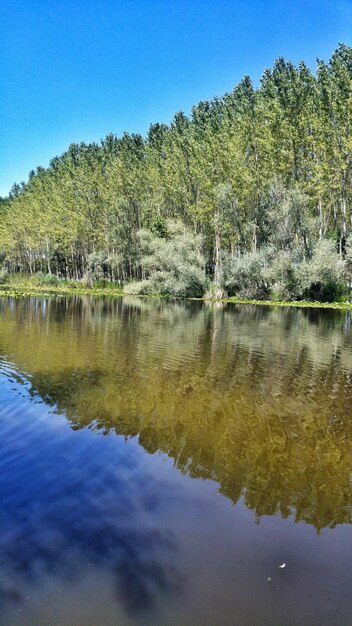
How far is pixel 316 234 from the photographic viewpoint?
55094 millimetres

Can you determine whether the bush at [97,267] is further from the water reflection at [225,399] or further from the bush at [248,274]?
the water reflection at [225,399]

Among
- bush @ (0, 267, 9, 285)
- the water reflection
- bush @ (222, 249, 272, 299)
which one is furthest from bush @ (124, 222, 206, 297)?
bush @ (0, 267, 9, 285)

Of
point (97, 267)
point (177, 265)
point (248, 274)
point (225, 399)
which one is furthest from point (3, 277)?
point (225, 399)

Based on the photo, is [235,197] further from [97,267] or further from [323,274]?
[97,267]

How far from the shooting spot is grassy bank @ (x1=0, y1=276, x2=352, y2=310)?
1796 inches

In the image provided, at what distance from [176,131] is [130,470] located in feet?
227

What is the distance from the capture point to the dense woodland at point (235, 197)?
47.8 m

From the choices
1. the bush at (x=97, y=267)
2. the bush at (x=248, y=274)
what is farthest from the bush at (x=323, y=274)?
the bush at (x=97, y=267)

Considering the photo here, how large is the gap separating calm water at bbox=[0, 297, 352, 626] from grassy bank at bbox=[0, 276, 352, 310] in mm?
32546

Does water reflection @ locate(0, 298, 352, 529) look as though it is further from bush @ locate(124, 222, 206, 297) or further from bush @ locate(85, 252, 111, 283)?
bush @ locate(85, 252, 111, 283)

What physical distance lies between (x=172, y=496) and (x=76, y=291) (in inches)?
2460

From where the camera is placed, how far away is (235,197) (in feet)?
184

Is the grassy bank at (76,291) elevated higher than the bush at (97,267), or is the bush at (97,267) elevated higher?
the bush at (97,267)

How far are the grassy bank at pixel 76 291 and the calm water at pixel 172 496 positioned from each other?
3255cm
